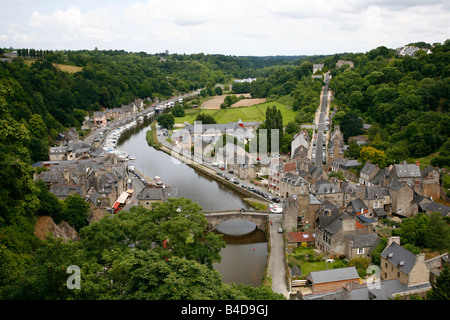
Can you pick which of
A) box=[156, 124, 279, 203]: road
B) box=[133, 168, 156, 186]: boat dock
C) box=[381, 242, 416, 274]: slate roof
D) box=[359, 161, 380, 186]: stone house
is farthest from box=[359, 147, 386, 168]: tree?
box=[133, 168, 156, 186]: boat dock

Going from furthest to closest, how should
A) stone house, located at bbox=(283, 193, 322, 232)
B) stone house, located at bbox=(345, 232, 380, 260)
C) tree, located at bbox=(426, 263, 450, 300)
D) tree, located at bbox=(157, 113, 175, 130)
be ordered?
tree, located at bbox=(157, 113, 175, 130)
stone house, located at bbox=(283, 193, 322, 232)
stone house, located at bbox=(345, 232, 380, 260)
tree, located at bbox=(426, 263, 450, 300)

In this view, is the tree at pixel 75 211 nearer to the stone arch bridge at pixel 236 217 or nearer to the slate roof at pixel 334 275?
the stone arch bridge at pixel 236 217

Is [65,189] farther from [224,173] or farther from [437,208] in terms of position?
[437,208]

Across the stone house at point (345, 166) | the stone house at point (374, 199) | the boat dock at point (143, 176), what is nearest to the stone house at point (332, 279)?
the stone house at point (374, 199)

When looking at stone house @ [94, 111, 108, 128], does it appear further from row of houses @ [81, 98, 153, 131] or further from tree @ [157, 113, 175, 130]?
tree @ [157, 113, 175, 130]

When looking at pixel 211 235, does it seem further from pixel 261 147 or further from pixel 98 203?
pixel 261 147
